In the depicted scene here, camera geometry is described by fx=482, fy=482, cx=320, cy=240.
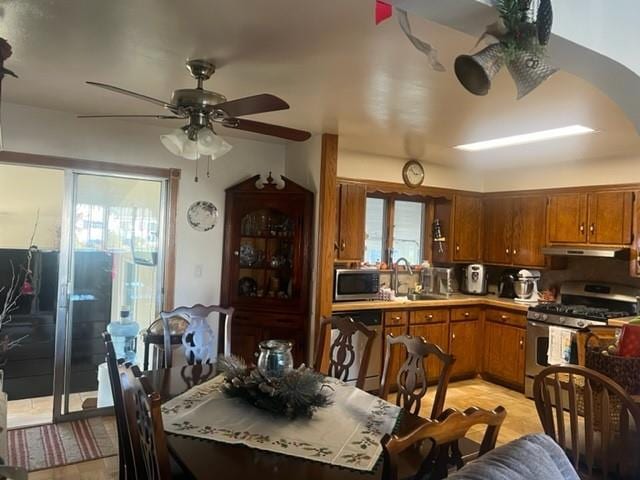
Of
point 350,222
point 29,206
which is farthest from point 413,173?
point 29,206

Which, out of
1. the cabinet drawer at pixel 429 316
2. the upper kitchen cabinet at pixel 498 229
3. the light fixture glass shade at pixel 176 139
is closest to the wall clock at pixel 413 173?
the upper kitchen cabinet at pixel 498 229

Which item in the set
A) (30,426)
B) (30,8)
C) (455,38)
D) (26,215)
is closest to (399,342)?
(455,38)

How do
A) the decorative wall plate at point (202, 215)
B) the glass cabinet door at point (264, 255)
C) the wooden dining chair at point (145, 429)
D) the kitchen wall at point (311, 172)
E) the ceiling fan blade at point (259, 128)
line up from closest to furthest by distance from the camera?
1. the wooden dining chair at point (145, 429)
2. the ceiling fan blade at point (259, 128)
3. the kitchen wall at point (311, 172)
4. the decorative wall plate at point (202, 215)
5. the glass cabinet door at point (264, 255)

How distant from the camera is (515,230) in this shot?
5312mm

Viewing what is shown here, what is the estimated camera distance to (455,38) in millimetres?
2053

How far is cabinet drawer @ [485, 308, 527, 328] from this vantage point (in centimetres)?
487

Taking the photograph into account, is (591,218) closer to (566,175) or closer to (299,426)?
(566,175)

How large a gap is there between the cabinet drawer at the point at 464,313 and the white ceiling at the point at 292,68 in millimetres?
1937

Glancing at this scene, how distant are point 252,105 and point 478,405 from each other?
357 centimetres

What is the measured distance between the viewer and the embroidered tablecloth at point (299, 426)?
1663 millimetres

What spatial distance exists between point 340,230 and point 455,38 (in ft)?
8.79

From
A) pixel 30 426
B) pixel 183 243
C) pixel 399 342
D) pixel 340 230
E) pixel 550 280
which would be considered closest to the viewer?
pixel 399 342

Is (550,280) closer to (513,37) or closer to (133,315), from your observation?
(133,315)

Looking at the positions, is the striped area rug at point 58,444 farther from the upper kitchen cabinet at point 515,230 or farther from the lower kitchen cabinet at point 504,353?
the upper kitchen cabinet at point 515,230
